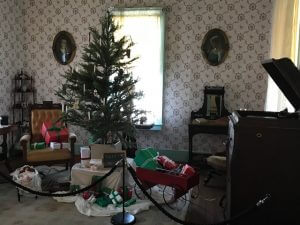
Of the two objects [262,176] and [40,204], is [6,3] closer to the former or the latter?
[40,204]

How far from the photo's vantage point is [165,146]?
5598 mm

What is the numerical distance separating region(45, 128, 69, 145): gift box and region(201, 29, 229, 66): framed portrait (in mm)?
2660

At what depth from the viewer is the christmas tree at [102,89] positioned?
3.84 meters

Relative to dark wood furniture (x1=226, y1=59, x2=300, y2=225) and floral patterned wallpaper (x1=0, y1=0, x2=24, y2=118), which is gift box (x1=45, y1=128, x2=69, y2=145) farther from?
dark wood furniture (x1=226, y1=59, x2=300, y2=225)

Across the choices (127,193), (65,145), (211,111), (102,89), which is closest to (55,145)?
(65,145)

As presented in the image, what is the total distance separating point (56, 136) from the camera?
14.1 feet

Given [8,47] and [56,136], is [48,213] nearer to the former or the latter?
[56,136]

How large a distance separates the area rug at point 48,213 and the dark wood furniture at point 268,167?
4.13 ft

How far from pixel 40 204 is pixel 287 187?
106 inches

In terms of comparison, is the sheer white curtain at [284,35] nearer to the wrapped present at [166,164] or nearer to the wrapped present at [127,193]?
the wrapped present at [166,164]

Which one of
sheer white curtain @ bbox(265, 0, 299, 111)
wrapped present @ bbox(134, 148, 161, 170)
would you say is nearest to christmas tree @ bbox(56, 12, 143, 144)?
wrapped present @ bbox(134, 148, 161, 170)

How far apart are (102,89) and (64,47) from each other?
2.35 meters

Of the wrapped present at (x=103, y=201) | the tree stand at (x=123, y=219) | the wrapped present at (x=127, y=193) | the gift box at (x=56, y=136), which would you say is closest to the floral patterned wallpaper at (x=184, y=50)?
the gift box at (x=56, y=136)

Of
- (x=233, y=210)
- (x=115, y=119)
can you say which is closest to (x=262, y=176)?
(x=233, y=210)
